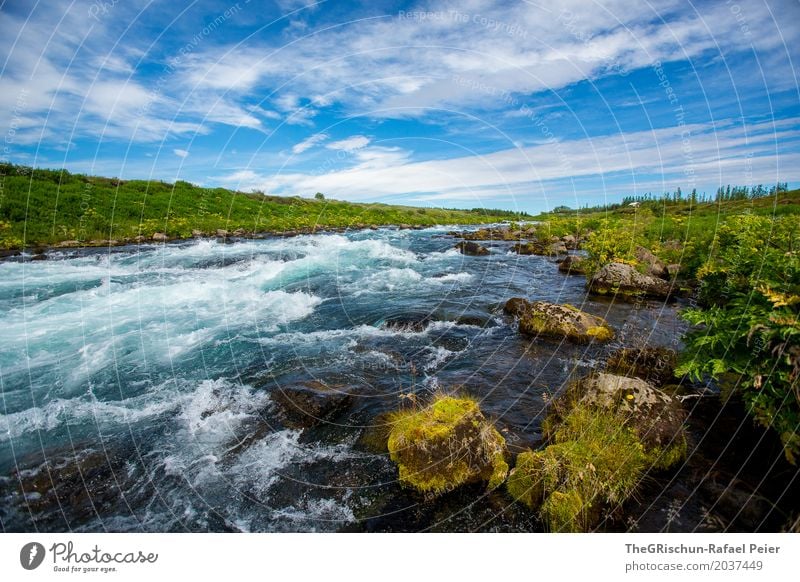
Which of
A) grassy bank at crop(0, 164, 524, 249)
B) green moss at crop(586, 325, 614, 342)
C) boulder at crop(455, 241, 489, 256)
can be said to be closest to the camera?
green moss at crop(586, 325, 614, 342)

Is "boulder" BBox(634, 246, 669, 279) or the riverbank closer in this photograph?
the riverbank

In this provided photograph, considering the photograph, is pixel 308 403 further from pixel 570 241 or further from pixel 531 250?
pixel 570 241

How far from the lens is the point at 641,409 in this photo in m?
6.09

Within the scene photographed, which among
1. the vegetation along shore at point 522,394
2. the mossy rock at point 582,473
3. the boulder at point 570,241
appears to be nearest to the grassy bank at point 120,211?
the vegetation along shore at point 522,394

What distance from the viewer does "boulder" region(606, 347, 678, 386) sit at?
323 inches

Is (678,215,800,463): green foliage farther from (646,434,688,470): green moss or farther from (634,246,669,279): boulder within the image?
(634,246,669,279): boulder

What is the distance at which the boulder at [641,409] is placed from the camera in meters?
5.75

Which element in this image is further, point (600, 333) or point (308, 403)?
point (600, 333)

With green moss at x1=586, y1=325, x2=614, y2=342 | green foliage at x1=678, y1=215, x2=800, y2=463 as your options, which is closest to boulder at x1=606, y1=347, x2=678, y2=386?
green foliage at x1=678, y1=215, x2=800, y2=463

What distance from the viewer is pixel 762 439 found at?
5.76 m

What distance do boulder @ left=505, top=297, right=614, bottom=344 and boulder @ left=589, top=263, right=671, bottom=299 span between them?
622 centimetres
